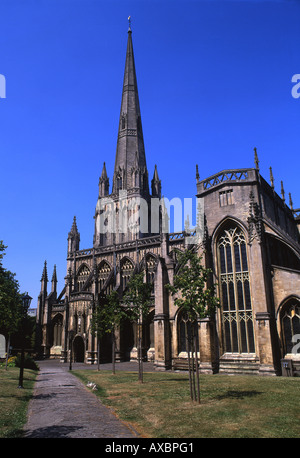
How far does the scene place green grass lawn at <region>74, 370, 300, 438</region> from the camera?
7867 mm

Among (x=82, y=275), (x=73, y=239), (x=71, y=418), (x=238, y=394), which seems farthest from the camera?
(x=73, y=239)

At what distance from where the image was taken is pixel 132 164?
56875 mm

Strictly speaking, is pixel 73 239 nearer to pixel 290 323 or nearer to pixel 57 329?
pixel 57 329

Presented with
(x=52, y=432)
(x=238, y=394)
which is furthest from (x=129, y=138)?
(x=52, y=432)

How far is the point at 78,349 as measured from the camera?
37781 mm

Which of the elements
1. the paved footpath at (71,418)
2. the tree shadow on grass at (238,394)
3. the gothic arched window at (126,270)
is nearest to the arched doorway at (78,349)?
the gothic arched window at (126,270)

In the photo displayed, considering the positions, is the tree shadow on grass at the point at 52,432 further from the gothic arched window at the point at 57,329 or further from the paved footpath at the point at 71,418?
the gothic arched window at the point at 57,329

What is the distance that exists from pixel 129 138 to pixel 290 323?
151 feet

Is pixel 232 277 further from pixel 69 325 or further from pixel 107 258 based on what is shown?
pixel 107 258

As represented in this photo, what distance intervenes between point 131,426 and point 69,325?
31.5m

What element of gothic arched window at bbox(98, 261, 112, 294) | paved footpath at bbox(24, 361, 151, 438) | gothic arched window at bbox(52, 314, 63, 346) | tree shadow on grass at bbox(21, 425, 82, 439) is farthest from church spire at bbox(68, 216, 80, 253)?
tree shadow on grass at bbox(21, 425, 82, 439)

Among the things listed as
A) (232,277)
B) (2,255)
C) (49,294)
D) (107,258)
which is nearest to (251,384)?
(232,277)

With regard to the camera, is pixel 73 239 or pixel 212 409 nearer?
pixel 212 409

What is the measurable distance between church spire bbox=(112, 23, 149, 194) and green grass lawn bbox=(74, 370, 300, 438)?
4153 centimetres
